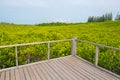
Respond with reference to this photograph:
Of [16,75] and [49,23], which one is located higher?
[49,23]

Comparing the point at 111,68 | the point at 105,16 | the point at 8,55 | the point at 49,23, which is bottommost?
the point at 111,68

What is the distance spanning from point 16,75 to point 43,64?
4.04 ft

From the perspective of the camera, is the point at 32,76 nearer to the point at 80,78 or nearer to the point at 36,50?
the point at 80,78

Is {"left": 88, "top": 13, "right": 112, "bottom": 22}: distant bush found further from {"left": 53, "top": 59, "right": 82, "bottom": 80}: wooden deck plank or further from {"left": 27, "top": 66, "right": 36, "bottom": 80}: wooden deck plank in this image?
{"left": 27, "top": 66, "right": 36, "bottom": 80}: wooden deck plank

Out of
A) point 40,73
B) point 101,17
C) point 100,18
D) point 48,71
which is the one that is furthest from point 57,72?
point 101,17

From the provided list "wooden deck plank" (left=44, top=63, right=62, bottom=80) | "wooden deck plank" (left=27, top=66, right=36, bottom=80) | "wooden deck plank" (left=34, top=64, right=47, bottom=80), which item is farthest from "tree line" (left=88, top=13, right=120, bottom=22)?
"wooden deck plank" (left=27, top=66, right=36, bottom=80)

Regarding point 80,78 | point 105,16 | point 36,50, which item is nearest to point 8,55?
point 36,50

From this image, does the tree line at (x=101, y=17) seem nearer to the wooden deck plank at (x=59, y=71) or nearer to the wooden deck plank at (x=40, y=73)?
the wooden deck plank at (x=59, y=71)

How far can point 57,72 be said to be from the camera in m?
4.56

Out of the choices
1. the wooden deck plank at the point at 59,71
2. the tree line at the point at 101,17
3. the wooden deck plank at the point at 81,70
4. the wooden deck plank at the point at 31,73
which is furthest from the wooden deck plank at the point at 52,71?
the tree line at the point at 101,17

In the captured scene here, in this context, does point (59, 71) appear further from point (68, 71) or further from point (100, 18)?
point (100, 18)

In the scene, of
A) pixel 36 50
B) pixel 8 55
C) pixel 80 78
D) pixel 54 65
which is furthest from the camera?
pixel 36 50

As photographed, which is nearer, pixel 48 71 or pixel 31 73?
pixel 31 73

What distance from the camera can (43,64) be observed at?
5.30 metres
